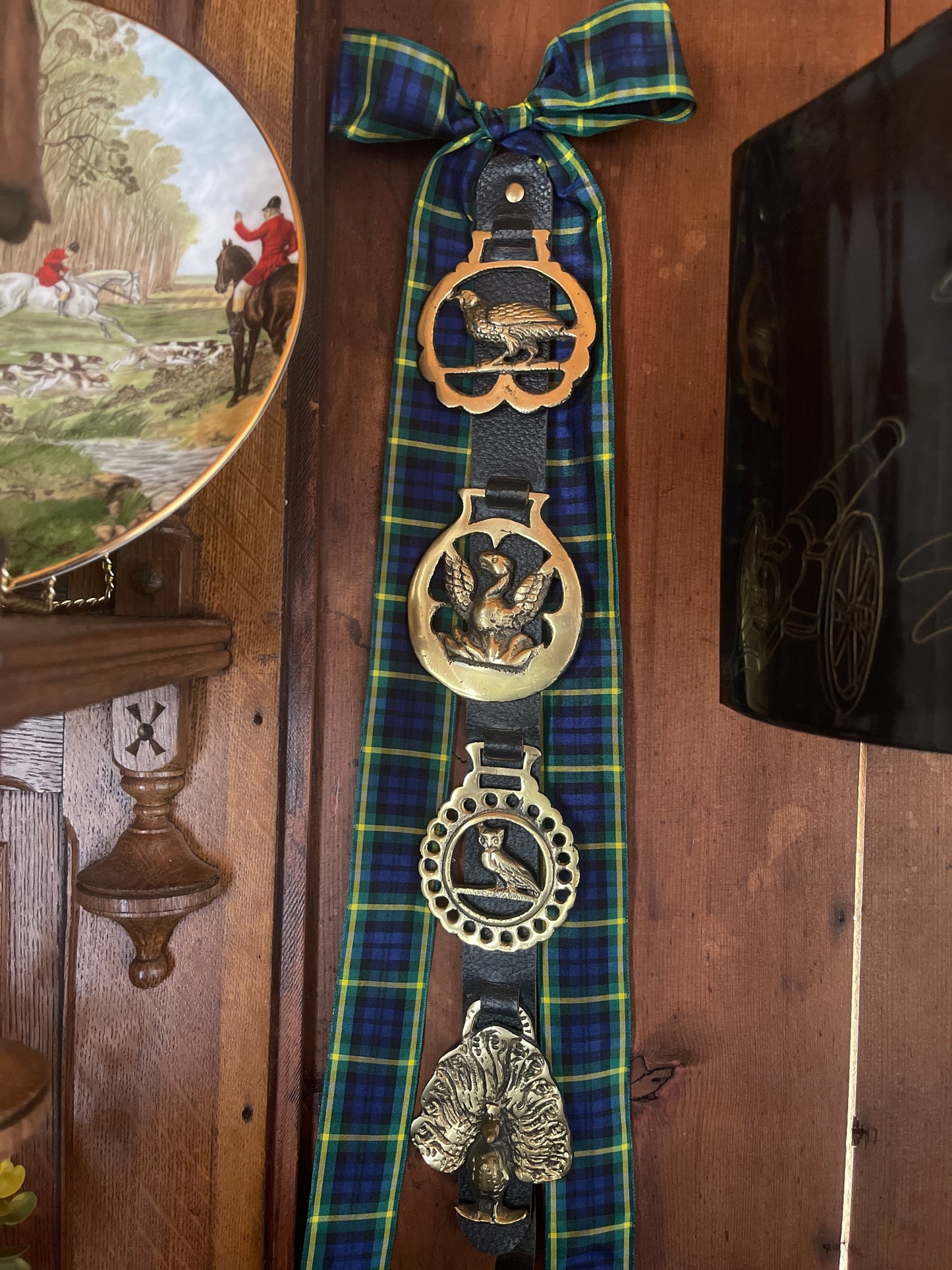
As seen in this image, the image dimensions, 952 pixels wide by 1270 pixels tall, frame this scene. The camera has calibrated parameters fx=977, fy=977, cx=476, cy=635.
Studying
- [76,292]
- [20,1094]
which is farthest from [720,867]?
[76,292]

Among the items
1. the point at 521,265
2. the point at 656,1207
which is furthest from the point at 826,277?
the point at 656,1207

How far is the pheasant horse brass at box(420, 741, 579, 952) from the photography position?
0.81 metres

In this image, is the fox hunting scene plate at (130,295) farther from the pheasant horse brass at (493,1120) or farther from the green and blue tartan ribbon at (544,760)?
the pheasant horse brass at (493,1120)

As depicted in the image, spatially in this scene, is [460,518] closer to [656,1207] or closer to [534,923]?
[534,923]

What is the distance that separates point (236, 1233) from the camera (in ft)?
2.73

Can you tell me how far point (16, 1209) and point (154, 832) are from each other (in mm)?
268

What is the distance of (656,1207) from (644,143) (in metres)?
0.95

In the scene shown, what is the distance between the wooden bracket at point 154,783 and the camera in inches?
Result: 30.2

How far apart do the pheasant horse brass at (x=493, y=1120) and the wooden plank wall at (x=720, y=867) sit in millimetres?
44

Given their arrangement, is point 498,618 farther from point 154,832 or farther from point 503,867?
point 154,832

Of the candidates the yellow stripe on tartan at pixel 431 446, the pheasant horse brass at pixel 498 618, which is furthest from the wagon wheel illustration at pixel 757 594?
the yellow stripe on tartan at pixel 431 446

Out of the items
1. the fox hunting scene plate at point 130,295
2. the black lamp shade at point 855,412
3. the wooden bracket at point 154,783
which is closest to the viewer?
the black lamp shade at point 855,412

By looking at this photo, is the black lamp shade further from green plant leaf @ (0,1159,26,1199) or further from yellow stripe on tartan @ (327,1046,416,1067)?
green plant leaf @ (0,1159,26,1199)

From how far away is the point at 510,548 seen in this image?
0.83 meters
